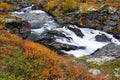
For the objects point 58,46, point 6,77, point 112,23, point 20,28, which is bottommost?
point 112,23

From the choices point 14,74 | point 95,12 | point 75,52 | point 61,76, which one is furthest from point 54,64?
point 95,12

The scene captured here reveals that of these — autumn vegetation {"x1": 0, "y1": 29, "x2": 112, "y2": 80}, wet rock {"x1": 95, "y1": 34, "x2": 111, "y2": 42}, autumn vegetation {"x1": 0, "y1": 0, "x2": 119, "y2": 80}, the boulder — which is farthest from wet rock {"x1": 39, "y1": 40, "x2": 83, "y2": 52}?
autumn vegetation {"x1": 0, "y1": 29, "x2": 112, "y2": 80}

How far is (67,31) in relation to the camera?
4225 centimetres

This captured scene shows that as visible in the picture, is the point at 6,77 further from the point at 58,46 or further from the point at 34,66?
the point at 58,46

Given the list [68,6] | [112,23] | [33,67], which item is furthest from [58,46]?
[68,6]

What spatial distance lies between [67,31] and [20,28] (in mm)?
7930

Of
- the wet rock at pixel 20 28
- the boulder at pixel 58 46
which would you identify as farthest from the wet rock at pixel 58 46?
the wet rock at pixel 20 28

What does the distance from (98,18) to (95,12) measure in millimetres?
2212

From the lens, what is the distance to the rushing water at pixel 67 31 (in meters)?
35.3

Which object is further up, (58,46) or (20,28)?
(58,46)

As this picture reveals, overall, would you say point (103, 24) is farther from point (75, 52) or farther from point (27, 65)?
point (27, 65)

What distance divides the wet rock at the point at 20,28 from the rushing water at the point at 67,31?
2.41m

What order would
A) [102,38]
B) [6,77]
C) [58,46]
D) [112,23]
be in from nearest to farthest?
[6,77] → [58,46] → [102,38] → [112,23]

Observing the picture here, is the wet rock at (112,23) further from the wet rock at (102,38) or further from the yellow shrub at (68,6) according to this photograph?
the yellow shrub at (68,6)
